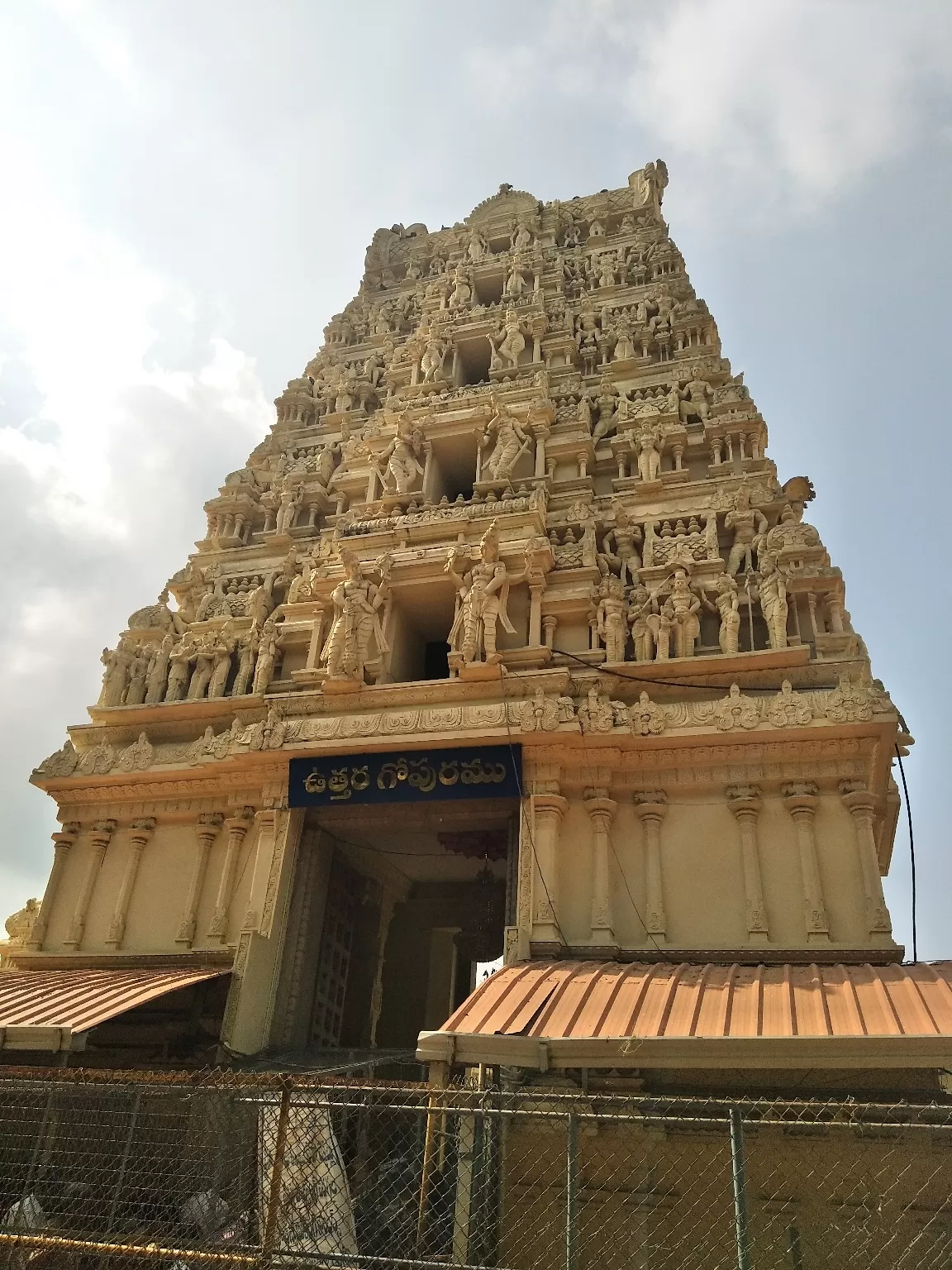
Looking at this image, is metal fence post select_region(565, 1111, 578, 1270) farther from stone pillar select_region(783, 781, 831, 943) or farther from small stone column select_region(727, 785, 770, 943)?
stone pillar select_region(783, 781, 831, 943)

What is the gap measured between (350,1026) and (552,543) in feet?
28.3

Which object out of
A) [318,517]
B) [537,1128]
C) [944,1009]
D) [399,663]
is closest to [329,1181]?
[537,1128]

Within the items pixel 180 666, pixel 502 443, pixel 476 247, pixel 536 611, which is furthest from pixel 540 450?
pixel 476 247

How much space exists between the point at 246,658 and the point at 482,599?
14.8 ft

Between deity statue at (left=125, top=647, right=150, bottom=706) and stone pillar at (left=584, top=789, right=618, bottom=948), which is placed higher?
deity statue at (left=125, top=647, right=150, bottom=706)

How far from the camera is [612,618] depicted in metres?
13.6

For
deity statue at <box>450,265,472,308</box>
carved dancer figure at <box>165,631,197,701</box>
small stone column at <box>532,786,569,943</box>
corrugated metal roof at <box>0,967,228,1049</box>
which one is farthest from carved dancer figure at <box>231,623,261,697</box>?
deity statue at <box>450,265,472,308</box>

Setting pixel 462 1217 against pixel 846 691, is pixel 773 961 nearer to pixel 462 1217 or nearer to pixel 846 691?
pixel 846 691

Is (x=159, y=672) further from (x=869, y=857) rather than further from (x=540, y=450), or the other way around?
(x=869, y=857)

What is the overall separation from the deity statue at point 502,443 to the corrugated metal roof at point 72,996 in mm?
9467

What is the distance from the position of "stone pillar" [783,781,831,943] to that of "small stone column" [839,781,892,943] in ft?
1.40

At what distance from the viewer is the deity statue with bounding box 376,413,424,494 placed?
1731 cm

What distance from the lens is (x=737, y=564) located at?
13945mm

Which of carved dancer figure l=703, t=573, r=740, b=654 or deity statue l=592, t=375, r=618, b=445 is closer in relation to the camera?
carved dancer figure l=703, t=573, r=740, b=654
